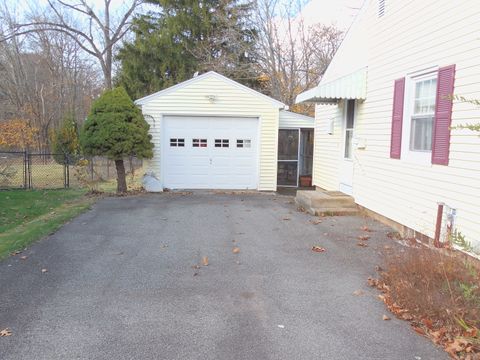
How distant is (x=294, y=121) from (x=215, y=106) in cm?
312

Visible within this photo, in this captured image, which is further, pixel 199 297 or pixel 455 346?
pixel 199 297

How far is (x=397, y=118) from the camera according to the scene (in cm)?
723

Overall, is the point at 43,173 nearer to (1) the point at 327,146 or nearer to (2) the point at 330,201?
(1) the point at 327,146

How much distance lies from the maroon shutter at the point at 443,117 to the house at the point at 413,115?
0.01 m

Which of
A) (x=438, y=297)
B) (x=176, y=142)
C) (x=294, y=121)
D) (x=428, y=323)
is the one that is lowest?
(x=428, y=323)

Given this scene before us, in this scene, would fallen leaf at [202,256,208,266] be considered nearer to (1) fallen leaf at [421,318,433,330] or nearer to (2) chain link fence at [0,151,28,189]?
(1) fallen leaf at [421,318,433,330]

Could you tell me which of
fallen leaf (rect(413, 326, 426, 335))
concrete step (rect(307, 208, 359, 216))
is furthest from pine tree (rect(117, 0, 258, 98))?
fallen leaf (rect(413, 326, 426, 335))

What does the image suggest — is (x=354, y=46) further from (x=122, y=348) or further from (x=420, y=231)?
(x=122, y=348)

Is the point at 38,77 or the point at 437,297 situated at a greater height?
the point at 38,77

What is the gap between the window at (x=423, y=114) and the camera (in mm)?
6332

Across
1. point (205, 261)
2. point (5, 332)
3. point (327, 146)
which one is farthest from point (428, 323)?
point (327, 146)

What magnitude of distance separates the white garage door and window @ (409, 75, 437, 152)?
22.5 feet

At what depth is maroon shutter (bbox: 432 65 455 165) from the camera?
5.64 meters

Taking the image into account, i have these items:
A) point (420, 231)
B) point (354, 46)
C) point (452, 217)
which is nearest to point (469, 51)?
point (452, 217)
